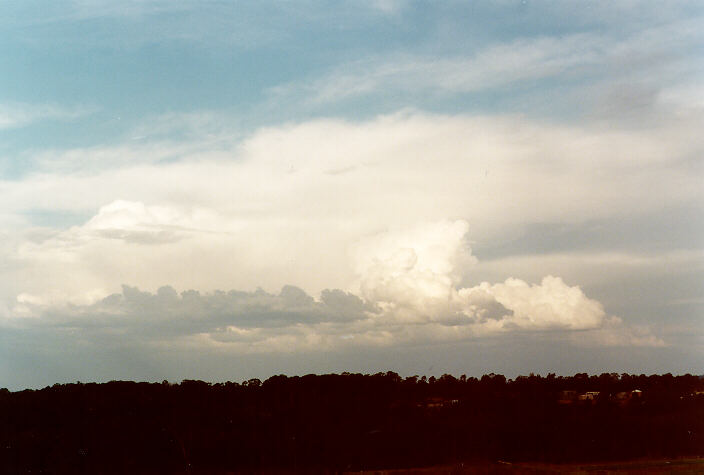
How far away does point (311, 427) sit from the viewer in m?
90.1

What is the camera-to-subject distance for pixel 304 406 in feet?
330

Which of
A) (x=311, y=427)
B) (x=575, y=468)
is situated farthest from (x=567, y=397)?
(x=311, y=427)

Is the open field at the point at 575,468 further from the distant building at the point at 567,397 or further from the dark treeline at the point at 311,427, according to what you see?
the distant building at the point at 567,397

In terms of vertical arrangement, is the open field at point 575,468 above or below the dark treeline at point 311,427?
below

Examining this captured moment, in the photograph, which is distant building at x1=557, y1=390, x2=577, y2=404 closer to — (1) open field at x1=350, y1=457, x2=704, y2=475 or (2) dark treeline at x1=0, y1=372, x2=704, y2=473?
(2) dark treeline at x1=0, y1=372, x2=704, y2=473

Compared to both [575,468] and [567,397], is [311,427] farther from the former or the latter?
[567,397]

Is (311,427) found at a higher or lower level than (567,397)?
lower

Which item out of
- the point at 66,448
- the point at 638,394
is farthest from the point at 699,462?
the point at 66,448

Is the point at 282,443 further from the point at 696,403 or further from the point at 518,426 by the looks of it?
the point at 696,403

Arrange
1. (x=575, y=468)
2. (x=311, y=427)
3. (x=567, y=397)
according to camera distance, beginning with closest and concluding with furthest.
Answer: (x=575, y=468) < (x=311, y=427) < (x=567, y=397)

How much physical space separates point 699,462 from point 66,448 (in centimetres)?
6289

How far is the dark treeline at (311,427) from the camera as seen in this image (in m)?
81.1

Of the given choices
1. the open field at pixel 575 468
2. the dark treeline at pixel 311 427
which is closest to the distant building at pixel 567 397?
the dark treeline at pixel 311 427

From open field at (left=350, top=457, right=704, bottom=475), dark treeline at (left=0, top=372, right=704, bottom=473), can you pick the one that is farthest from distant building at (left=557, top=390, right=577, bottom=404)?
open field at (left=350, top=457, right=704, bottom=475)
